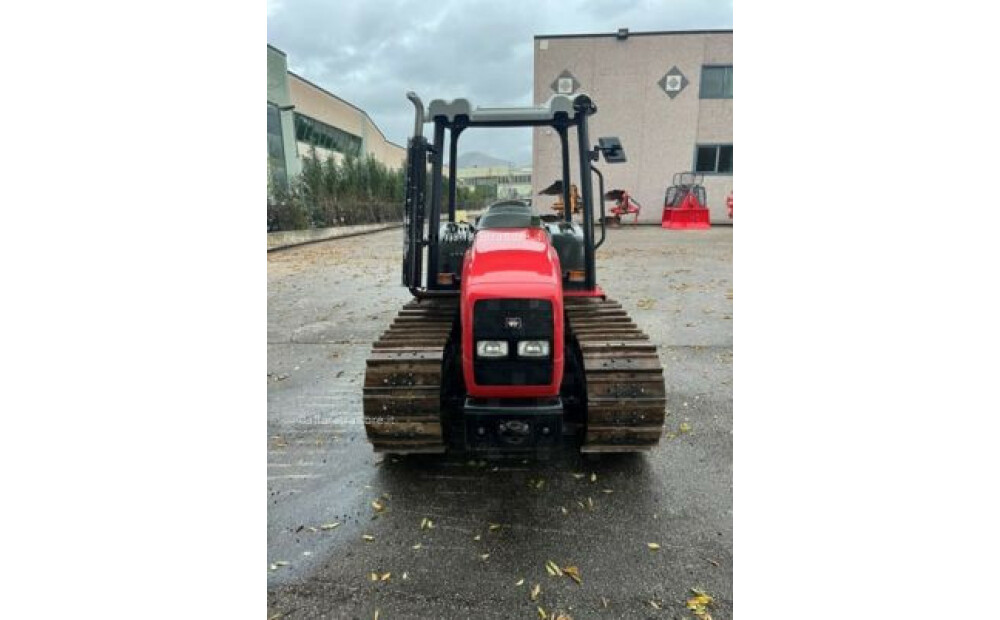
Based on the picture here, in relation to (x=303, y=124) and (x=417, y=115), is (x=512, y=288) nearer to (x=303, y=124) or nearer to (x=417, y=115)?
(x=417, y=115)

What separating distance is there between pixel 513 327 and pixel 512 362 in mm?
203

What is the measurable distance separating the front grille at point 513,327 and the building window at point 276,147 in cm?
1882

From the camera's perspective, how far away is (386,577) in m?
2.30

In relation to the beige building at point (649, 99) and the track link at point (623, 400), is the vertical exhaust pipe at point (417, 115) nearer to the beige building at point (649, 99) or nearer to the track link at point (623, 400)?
the track link at point (623, 400)

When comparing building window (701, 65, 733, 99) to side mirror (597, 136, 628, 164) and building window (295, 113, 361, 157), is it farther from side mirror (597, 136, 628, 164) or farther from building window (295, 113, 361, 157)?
side mirror (597, 136, 628, 164)

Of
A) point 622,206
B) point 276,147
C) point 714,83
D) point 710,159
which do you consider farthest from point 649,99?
point 276,147

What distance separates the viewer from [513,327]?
9.16 feet

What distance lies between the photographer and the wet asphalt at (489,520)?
7.18 ft

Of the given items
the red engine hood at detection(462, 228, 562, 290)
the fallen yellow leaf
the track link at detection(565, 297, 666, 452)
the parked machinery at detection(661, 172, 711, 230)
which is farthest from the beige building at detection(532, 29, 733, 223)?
the fallen yellow leaf

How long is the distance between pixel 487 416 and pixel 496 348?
15.2 inches

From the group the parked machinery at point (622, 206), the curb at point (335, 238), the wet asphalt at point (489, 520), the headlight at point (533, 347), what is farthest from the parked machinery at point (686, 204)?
the headlight at point (533, 347)
